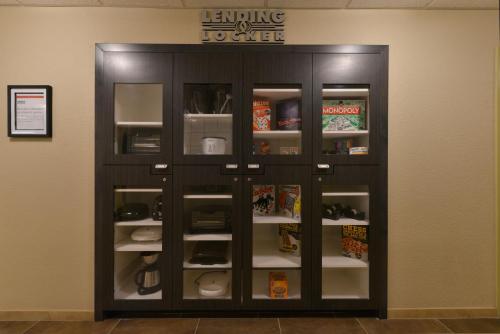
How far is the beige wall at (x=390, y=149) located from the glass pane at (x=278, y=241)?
29.8 inches

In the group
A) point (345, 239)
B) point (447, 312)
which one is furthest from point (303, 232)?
point (447, 312)

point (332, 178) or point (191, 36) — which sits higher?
point (191, 36)

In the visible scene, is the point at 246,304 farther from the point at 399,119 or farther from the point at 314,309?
the point at 399,119

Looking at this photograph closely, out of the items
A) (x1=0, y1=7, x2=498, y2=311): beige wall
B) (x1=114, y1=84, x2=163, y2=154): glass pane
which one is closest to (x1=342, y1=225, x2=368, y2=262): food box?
(x1=0, y1=7, x2=498, y2=311): beige wall

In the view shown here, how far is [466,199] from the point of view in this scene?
7.17 ft

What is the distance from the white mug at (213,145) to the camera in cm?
212

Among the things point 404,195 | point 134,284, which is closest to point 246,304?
point 134,284

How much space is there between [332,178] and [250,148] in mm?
663

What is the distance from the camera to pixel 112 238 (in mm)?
2088

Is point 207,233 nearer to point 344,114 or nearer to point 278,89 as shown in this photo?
point 278,89

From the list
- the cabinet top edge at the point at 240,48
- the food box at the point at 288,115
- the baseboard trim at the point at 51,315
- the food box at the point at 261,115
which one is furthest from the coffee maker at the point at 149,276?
the cabinet top edge at the point at 240,48

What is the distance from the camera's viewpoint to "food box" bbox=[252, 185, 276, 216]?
220 centimetres

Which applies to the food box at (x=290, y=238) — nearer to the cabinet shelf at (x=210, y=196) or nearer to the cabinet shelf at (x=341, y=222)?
the cabinet shelf at (x=341, y=222)

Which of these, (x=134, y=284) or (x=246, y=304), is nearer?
(x=246, y=304)
